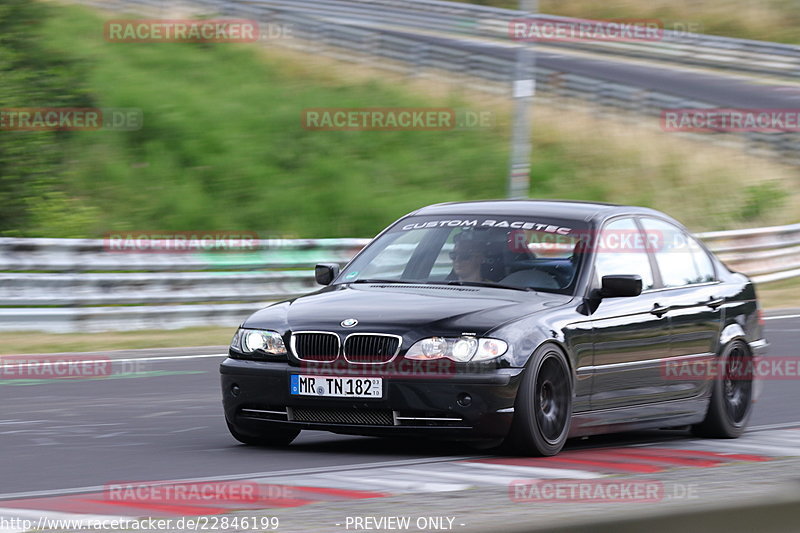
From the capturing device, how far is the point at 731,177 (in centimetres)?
2997

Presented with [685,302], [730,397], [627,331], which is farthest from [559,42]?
[627,331]

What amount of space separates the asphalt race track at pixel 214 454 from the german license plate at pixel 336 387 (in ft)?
1.19

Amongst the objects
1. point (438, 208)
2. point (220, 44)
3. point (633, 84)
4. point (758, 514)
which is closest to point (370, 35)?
point (220, 44)

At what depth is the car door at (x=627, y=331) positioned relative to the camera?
27.7 ft

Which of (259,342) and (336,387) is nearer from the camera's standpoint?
(336,387)

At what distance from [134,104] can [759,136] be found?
1492 cm

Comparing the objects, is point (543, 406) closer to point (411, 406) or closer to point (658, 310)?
point (411, 406)

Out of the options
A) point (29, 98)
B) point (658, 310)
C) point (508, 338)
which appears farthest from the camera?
point (29, 98)

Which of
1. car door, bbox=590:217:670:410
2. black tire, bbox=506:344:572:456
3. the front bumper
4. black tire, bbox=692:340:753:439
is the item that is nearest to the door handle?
car door, bbox=590:217:670:410

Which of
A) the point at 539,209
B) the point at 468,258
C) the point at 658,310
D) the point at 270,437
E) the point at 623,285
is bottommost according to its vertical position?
the point at 270,437

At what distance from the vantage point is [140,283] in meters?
16.3

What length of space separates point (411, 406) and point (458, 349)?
0.39 metres

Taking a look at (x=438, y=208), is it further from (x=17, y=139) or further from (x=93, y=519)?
(x=17, y=139)

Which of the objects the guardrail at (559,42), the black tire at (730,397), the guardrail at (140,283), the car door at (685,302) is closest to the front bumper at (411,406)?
the car door at (685,302)
